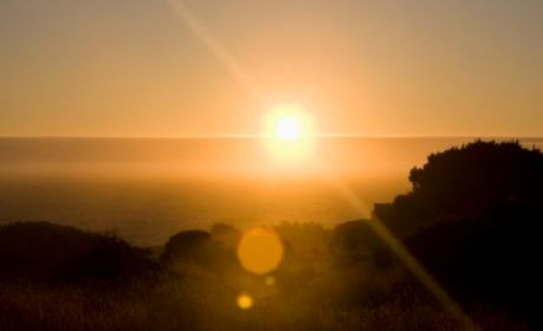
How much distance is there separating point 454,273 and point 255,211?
12953 centimetres

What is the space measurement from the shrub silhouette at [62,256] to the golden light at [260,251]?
181 inches

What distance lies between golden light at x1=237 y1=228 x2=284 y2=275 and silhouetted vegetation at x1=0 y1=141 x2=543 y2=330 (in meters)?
0.38

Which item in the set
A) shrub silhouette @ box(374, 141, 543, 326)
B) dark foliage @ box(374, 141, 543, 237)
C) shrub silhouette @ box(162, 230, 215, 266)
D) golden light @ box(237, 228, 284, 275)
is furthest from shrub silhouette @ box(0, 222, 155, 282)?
dark foliage @ box(374, 141, 543, 237)

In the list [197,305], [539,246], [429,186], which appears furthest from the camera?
[429,186]

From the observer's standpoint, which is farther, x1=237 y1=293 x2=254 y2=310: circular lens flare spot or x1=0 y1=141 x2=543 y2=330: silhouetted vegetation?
x1=237 y1=293 x2=254 y2=310: circular lens flare spot

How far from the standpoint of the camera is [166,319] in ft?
37.7

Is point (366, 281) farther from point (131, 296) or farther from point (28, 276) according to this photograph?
point (28, 276)

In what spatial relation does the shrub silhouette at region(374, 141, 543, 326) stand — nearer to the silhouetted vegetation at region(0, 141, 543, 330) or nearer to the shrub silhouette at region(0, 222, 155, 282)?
the silhouetted vegetation at region(0, 141, 543, 330)

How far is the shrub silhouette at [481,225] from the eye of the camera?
1570cm

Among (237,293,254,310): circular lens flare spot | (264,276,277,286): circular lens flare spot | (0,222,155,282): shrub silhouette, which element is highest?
(0,222,155,282): shrub silhouette

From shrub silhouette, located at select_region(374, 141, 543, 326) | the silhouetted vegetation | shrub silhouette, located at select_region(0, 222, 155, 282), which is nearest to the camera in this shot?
the silhouetted vegetation

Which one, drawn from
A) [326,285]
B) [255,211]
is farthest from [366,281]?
[255,211]

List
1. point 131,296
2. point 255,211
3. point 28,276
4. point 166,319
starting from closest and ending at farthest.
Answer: point 166,319
point 131,296
point 28,276
point 255,211

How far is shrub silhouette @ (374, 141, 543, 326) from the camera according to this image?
15.7 m
